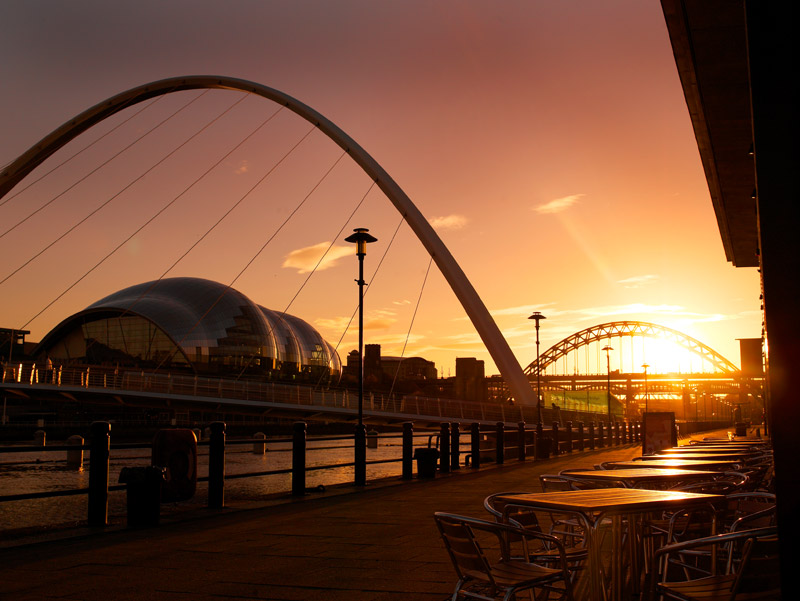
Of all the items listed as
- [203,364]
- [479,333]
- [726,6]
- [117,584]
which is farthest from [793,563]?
[203,364]

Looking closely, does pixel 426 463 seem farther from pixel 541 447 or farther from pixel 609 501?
pixel 609 501

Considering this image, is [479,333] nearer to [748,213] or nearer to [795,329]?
[748,213]

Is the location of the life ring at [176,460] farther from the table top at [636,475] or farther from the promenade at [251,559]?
the table top at [636,475]

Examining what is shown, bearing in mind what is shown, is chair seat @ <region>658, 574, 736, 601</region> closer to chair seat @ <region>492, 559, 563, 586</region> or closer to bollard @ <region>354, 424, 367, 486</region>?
chair seat @ <region>492, 559, 563, 586</region>

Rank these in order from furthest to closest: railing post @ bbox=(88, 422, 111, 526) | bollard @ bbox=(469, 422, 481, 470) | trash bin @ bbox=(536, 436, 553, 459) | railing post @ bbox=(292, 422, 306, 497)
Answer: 1. trash bin @ bbox=(536, 436, 553, 459)
2. bollard @ bbox=(469, 422, 481, 470)
3. railing post @ bbox=(292, 422, 306, 497)
4. railing post @ bbox=(88, 422, 111, 526)

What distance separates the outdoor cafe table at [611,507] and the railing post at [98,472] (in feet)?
19.6

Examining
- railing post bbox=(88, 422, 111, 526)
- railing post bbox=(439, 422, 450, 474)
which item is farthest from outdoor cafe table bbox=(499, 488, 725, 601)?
railing post bbox=(439, 422, 450, 474)

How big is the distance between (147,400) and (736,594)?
3556 cm

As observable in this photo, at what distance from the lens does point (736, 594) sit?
11.7 feet

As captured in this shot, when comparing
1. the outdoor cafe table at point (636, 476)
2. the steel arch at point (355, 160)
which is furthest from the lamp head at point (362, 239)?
the steel arch at point (355, 160)

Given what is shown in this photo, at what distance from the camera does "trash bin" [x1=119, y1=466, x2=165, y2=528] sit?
9.47 meters

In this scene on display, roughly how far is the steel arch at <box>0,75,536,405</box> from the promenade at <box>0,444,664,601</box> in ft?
95.4

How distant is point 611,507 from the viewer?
413cm

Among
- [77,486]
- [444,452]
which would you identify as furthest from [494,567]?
[77,486]
